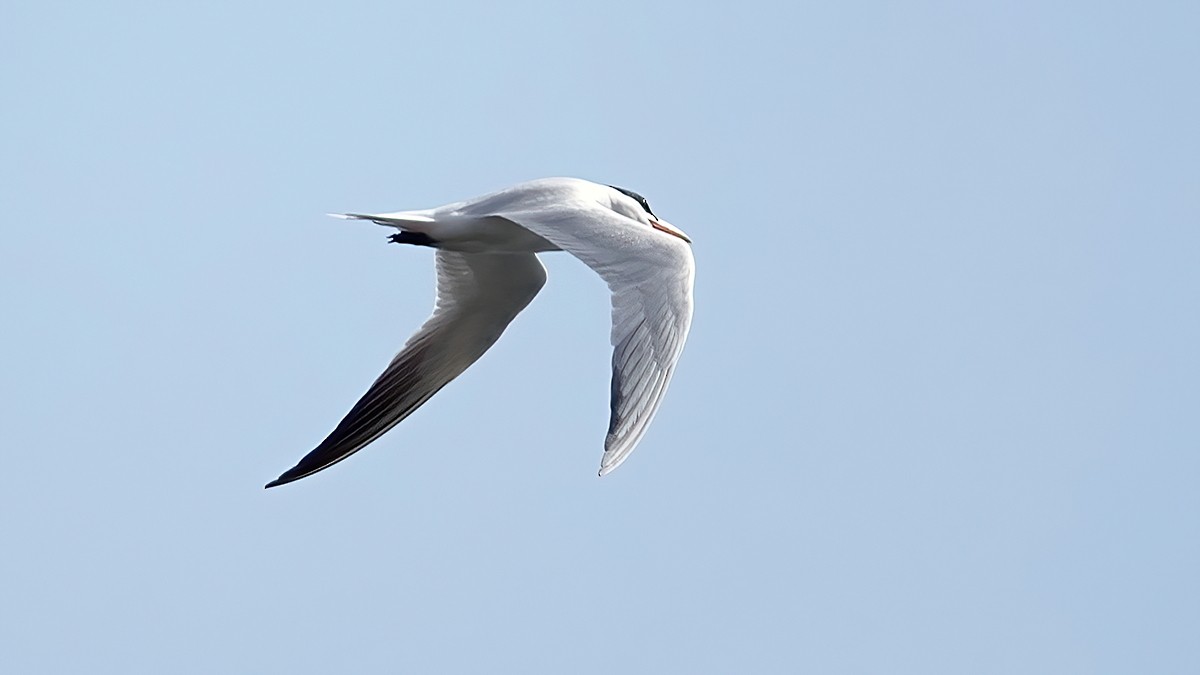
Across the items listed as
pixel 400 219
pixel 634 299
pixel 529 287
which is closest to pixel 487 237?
pixel 400 219

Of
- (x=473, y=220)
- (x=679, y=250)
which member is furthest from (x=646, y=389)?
(x=473, y=220)

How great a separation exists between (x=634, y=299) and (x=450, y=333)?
440 cm

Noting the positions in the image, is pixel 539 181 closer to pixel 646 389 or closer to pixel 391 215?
pixel 391 215

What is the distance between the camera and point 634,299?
986 centimetres

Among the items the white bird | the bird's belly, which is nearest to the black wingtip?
the white bird

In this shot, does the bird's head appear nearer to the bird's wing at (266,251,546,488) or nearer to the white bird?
the white bird

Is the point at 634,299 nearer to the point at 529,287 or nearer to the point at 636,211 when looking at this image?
the point at 636,211

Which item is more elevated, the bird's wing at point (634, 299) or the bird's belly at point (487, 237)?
the bird's belly at point (487, 237)

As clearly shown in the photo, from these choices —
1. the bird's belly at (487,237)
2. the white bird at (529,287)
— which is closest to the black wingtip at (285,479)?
the white bird at (529,287)

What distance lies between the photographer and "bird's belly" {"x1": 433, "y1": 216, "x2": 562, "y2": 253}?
1217cm

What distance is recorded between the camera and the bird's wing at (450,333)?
13.8 meters

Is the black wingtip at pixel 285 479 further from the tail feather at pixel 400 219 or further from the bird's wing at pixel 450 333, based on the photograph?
the tail feather at pixel 400 219

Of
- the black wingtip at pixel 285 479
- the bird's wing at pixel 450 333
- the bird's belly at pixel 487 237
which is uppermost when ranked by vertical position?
the bird's belly at pixel 487 237

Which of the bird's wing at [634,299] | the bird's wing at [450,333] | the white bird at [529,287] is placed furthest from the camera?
the bird's wing at [450,333]
